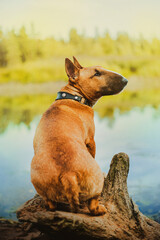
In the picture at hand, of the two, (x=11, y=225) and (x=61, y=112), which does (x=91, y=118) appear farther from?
(x=11, y=225)

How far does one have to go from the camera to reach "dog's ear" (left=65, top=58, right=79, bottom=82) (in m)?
5.13

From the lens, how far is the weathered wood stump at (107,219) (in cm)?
410

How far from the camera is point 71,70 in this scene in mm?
5191

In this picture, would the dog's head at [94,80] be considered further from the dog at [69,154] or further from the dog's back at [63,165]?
the dog's back at [63,165]

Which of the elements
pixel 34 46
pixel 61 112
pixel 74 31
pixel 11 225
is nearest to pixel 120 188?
pixel 61 112

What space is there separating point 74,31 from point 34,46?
9181 millimetres

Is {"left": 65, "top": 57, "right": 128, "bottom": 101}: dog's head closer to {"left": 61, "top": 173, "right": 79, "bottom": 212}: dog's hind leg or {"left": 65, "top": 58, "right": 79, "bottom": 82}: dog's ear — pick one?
{"left": 65, "top": 58, "right": 79, "bottom": 82}: dog's ear

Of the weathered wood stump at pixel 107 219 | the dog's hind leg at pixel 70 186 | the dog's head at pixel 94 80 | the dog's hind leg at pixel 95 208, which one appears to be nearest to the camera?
the dog's hind leg at pixel 70 186

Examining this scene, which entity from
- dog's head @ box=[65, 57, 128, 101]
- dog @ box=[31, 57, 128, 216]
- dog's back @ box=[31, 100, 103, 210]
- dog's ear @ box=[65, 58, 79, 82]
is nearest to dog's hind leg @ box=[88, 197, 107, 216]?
dog @ box=[31, 57, 128, 216]

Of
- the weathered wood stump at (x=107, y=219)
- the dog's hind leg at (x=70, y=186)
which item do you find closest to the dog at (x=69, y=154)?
the dog's hind leg at (x=70, y=186)

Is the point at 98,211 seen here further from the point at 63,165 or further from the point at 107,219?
the point at 63,165

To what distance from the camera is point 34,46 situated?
53094mm

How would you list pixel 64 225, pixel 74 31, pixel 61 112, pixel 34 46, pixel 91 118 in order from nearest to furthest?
1. pixel 64 225
2. pixel 61 112
3. pixel 91 118
4. pixel 34 46
5. pixel 74 31

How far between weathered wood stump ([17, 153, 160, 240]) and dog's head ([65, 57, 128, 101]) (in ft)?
4.28
